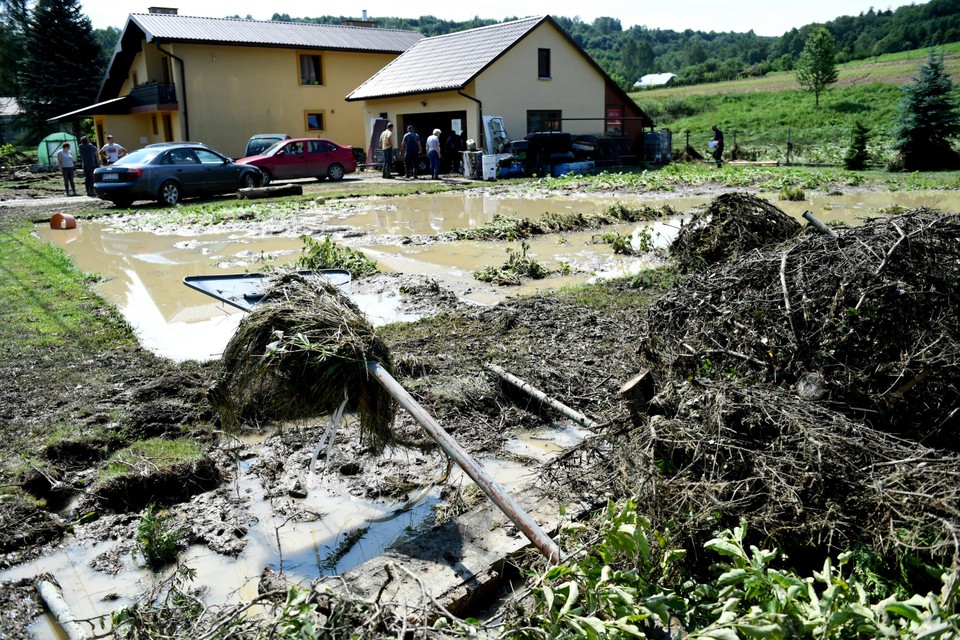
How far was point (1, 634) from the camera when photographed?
3.59 meters

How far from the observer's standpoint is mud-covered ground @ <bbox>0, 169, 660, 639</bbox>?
15.1ft

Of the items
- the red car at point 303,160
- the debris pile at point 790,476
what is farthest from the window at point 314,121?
the debris pile at point 790,476

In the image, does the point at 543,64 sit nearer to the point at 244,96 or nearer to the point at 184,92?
the point at 244,96

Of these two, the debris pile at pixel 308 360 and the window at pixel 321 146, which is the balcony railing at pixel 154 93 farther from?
the debris pile at pixel 308 360

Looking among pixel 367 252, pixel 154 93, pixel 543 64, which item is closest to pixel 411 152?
pixel 543 64

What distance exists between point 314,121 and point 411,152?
36.0 feet

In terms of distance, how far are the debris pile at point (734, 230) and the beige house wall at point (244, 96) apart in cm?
2921

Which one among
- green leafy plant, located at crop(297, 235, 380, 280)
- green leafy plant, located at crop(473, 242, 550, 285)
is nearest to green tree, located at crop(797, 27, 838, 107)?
green leafy plant, located at crop(473, 242, 550, 285)

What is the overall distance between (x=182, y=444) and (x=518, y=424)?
2520 mm

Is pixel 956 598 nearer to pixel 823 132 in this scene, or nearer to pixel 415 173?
pixel 415 173

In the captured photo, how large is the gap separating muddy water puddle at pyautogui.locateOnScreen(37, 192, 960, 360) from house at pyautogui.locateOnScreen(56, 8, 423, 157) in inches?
645

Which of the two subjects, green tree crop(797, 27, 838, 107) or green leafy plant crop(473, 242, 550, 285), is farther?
green tree crop(797, 27, 838, 107)

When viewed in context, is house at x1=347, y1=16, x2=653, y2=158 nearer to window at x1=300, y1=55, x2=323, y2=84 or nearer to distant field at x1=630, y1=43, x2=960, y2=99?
window at x1=300, y1=55, x2=323, y2=84

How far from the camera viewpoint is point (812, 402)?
3.76m
